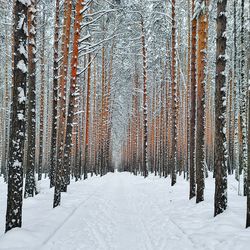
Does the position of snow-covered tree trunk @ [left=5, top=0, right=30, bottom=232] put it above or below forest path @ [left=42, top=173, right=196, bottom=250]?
above

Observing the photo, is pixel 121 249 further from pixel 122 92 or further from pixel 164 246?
pixel 122 92

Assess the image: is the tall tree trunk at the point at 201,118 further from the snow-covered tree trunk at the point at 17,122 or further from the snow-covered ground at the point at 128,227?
the snow-covered tree trunk at the point at 17,122

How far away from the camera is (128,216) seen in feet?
30.2

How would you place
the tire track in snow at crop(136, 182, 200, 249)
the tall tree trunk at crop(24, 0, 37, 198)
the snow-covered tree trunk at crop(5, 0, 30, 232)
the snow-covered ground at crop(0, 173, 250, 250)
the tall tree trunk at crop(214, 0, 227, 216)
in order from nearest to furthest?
the snow-covered ground at crop(0, 173, 250, 250)
the tire track in snow at crop(136, 182, 200, 249)
the snow-covered tree trunk at crop(5, 0, 30, 232)
the tall tree trunk at crop(214, 0, 227, 216)
the tall tree trunk at crop(24, 0, 37, 198)

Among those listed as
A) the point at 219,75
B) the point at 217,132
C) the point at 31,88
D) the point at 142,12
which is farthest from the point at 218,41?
the point at 142,12

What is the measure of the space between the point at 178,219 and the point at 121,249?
323cm

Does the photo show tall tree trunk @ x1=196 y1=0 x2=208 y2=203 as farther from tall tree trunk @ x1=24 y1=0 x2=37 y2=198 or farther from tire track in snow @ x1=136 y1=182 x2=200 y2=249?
tall tree trunk @ x1=24 y1=0 x2=37 y2=198

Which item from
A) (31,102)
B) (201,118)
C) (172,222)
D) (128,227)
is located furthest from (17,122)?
(201,118)

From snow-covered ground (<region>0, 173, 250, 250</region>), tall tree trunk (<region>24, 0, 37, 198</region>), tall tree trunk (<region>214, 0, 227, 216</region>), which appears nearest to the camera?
snow-covered ground (<region>0, 173, 250, 250</region>)

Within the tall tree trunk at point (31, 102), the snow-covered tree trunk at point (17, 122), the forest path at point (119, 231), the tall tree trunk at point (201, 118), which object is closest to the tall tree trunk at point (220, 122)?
the forest path at point (119, 231)

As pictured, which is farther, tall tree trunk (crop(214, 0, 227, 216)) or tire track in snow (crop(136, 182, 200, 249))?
tall tree trunk (crop(214, 0, 227, 216))

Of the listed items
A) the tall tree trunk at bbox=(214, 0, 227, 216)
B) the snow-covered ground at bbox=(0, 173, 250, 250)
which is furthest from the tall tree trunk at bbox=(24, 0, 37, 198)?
the tall tree trunk at bbox=(214, 0, 227, 216)

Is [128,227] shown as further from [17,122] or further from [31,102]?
[31,102]

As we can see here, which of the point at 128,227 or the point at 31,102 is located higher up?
the point at 31,102
